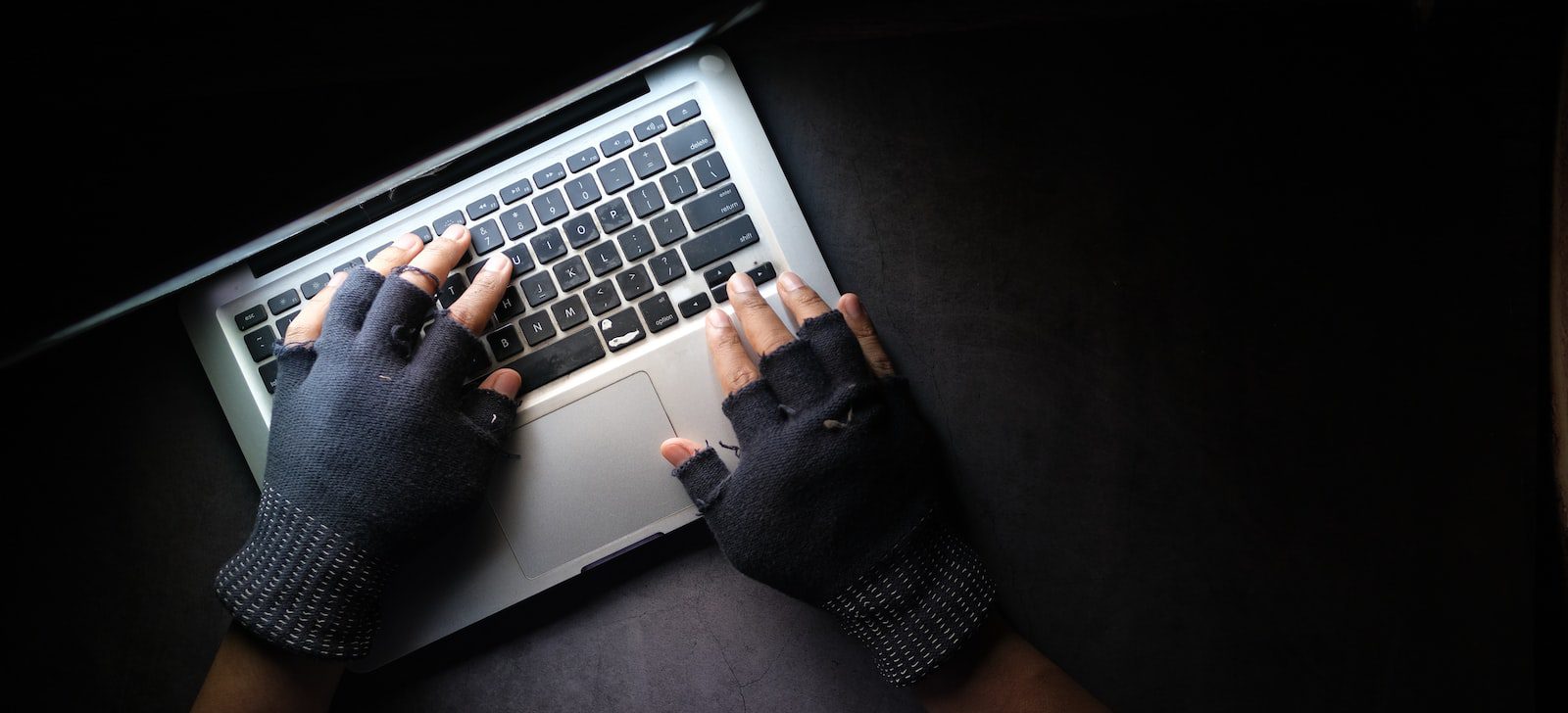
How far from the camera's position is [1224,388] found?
0.74 meters

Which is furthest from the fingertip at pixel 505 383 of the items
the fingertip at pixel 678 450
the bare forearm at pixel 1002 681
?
the bare forearm at pixel 1002 681

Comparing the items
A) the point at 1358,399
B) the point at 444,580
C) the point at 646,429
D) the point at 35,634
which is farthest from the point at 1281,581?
the point at 35,634

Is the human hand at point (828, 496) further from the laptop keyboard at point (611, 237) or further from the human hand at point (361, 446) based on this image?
the human hand at point (361, 446)

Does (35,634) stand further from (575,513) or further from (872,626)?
(872,626)

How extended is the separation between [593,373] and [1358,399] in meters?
0.71

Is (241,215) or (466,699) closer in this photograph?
(241,215)

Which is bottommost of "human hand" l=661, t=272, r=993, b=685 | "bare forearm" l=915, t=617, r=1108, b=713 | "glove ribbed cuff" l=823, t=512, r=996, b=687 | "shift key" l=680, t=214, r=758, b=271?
"bare forearm" l=915, t=617, r=1108, b=713

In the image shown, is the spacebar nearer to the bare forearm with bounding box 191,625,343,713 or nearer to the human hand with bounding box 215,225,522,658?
the human hand with bounding box 215,225,522,658

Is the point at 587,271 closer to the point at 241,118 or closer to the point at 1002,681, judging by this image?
the point at 241,118

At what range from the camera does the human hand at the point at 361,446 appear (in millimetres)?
665

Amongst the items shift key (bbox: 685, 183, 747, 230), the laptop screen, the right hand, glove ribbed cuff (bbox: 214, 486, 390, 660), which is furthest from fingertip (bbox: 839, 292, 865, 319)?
glove ribbed cuff (bbox: 214, 486, 390, 660)

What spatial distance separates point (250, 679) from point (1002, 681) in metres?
0.68

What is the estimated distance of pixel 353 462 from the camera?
0.67 metres

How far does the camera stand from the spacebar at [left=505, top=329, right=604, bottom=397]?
27.1 inches
